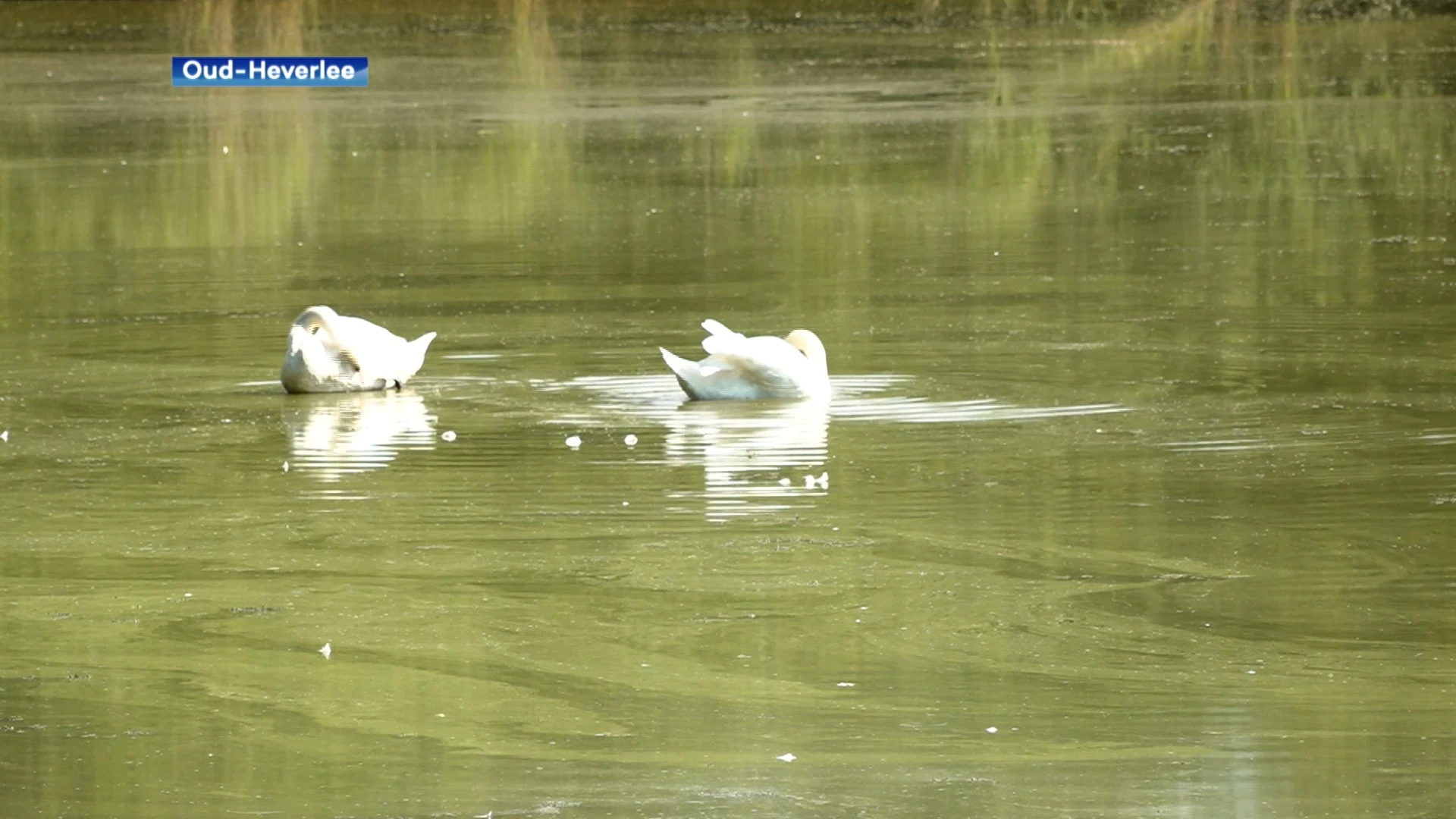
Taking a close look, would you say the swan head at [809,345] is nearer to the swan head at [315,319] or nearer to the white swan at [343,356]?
the white swan at [343,356]

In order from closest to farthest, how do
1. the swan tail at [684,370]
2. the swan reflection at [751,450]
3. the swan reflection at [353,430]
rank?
the swan reflection at [751,450]
the swan reflection at [353,430]
the swan tail at [684,370]

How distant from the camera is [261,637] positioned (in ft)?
25.9

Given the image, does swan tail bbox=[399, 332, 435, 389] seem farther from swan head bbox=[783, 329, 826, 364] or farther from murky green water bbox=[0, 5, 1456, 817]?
swan head bbox=[783, 329, 826, 364]

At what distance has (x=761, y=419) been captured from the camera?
11531 mm

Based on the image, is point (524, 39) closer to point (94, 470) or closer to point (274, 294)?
point (274, 294)

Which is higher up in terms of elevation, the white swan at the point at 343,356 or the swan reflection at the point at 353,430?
the white swan at the point at 343,356

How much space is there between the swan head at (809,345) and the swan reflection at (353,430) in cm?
147

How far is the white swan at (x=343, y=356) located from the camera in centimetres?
1247

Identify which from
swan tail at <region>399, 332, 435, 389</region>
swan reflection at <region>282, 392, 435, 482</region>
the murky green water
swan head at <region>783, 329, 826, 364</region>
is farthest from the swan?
swan tail at <region>399, 332, 435, 389</region>

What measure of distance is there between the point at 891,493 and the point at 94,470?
9.63 feet

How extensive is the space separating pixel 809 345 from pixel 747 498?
2095 millimetres

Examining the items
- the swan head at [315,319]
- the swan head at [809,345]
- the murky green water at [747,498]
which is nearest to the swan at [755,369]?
the swan head at [809,345]

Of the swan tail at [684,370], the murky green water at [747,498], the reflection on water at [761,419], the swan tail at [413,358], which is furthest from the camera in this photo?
the swan tail at [413,358]

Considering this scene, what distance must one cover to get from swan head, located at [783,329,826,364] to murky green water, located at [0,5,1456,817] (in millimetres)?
277
